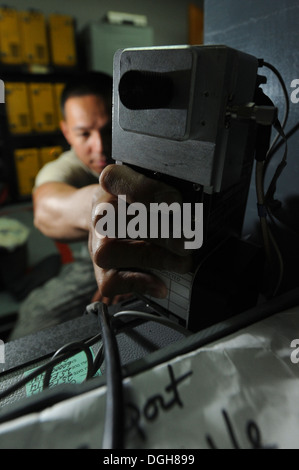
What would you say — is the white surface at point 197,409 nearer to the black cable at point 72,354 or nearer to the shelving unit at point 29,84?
the black cable at point 72,354

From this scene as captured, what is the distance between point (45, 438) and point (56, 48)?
287 centimetres

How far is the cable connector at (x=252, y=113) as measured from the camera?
0.99 feet

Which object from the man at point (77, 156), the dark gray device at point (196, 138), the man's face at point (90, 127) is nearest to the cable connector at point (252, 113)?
the dark gray device at point (196, 138)

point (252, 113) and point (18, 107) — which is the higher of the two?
point (252, 113)

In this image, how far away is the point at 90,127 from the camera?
111 cm

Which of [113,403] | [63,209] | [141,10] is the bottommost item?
[63,209]

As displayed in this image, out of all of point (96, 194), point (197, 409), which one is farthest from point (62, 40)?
point (197, 409)

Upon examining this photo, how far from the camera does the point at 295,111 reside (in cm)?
48

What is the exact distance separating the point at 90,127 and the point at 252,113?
35.6 inches

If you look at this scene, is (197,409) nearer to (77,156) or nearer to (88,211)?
(88,211)

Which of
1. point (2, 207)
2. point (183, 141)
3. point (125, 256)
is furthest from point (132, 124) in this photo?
point (2, 207)

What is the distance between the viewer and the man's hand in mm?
380

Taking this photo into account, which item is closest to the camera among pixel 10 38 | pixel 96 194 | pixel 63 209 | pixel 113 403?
pixel 113 403
